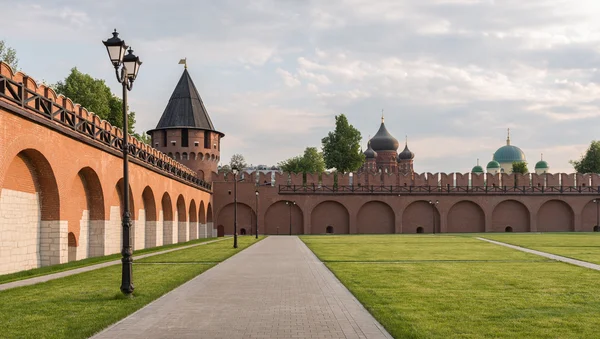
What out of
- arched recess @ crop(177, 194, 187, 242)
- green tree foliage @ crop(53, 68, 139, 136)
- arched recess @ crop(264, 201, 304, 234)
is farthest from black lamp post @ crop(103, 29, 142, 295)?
arched recess @ crop(264, 201, 304, 234)

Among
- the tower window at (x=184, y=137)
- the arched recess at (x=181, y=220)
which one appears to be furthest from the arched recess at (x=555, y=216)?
the arched recess at (x=181, y=220)

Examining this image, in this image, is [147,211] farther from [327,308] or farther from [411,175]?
[411,175]

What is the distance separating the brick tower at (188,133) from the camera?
49688 millimetres

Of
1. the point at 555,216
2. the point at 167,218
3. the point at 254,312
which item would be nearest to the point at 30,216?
the point at 254,312

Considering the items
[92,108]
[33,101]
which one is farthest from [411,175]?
[33,101]

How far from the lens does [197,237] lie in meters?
44.9

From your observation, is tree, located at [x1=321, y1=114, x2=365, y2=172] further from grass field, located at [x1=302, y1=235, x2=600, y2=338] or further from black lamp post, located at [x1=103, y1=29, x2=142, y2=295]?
black lamp post, located at [x1=103, y1=29, x2=142, y2=295]

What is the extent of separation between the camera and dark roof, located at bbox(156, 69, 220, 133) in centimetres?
4994

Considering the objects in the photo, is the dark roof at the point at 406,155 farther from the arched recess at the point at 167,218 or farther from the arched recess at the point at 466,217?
the arched recess at the point at 167,218

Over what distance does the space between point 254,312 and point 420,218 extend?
160 ft

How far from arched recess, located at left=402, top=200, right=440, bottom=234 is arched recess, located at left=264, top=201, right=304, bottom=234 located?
1023 centimetres

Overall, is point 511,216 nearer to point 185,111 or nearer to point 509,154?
point 185,111

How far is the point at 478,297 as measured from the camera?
1047 centimetres

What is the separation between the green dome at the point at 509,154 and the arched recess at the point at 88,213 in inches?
3831
